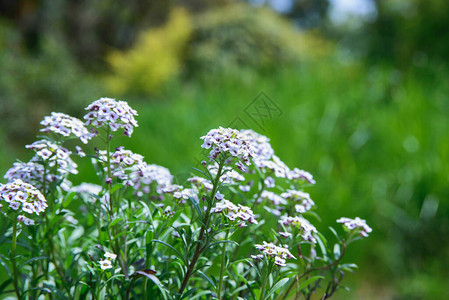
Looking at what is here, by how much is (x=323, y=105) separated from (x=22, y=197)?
4153 mm

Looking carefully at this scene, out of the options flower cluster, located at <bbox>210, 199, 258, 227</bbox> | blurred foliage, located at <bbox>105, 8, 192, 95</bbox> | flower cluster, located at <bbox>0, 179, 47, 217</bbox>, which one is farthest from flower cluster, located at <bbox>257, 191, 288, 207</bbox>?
blurred foliage, located at <bbox>105, 8, 192, 95</bbox>

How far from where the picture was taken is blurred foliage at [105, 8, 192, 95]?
9914 mm

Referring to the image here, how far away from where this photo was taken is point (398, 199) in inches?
135

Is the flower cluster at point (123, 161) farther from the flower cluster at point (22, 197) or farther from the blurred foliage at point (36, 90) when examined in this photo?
the blurred foliage at point (36, 90)

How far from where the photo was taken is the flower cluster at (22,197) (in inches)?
47.9

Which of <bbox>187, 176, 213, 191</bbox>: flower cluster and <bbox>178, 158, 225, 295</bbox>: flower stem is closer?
<bbox>178, 158, 225, 295</bbox>: flower stem

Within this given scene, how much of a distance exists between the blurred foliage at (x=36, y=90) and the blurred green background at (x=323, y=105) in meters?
0.02

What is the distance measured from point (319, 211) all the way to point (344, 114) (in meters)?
1.92

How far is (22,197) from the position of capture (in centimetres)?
125

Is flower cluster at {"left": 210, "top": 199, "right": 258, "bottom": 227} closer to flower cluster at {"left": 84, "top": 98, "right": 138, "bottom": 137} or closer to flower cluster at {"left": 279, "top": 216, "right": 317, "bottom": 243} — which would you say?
flower cluster at {"left": 279, "top": 216, "right": 317, "bottom": 243}

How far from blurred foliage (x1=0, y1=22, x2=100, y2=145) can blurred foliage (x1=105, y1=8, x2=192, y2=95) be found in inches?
90.7

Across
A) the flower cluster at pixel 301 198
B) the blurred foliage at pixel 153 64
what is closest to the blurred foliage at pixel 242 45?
the blurred foliage at pixel 153 64

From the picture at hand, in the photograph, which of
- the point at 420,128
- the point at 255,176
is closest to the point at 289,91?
the point at 420,128

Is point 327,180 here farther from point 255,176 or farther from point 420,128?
point 420,128
